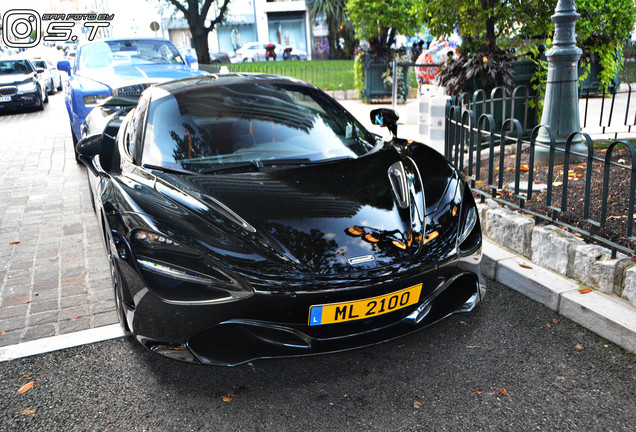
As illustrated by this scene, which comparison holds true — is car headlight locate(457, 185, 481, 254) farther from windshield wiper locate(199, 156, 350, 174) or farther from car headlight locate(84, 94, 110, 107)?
car headlight locate(84, 94, 110, 107)

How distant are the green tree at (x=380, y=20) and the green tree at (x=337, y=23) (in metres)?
21.9

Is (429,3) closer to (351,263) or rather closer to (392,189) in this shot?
(392,189)

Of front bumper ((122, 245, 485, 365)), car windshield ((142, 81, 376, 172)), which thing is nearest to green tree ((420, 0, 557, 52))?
car windshield ((142, 81, 376, 172))

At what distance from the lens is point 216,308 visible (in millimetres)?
2430

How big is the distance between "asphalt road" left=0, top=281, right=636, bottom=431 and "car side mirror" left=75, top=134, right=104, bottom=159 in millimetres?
1669

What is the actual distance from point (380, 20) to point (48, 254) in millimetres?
10841

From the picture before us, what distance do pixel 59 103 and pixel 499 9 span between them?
14629 mm

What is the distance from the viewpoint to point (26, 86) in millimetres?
14734

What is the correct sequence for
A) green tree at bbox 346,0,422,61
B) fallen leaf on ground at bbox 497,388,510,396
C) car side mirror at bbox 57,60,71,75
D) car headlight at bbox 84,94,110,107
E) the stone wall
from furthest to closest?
1. green tree at bbox 346,0,422,61
2. car side mirror at bbox 57,60,71,75
3. car headlight at bbox 84,94,110,107
4. the stone wall
5. fallen leaf on ground at bbox 497,388,510,396

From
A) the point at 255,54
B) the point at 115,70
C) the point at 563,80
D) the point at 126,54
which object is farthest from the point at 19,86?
the point at 255,54

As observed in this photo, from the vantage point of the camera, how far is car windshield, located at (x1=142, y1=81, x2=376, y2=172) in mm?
3393

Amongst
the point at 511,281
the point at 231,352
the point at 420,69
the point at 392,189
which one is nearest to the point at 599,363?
the point at 511,281

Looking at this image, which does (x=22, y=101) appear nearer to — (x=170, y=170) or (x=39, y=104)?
(x=39, y=104)

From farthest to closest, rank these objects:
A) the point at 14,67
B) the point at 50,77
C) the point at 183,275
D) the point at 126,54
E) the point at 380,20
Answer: the point at 50,77
the point at 14,67
the point at 380,20
the point at 126,54
the point at 183,275
